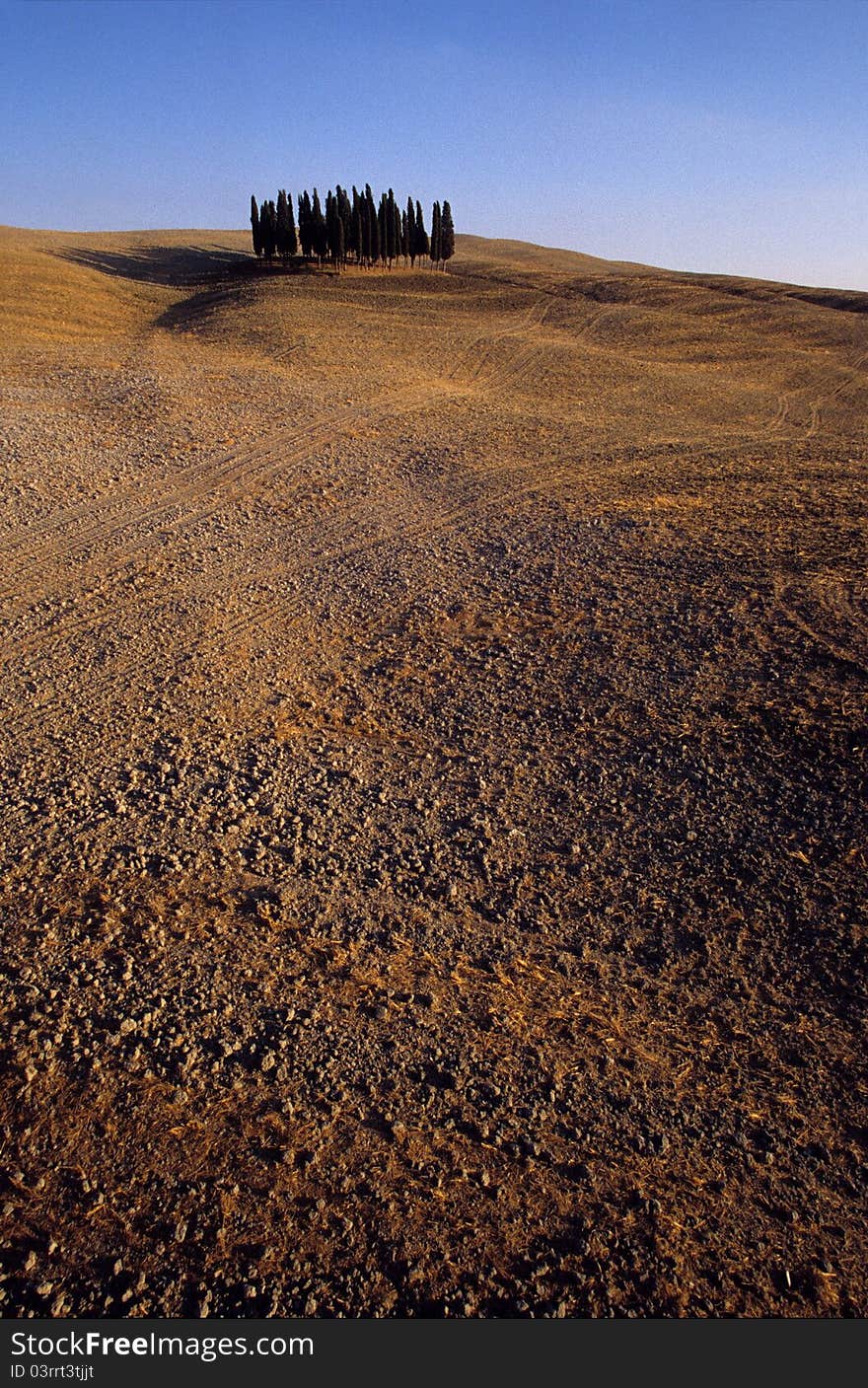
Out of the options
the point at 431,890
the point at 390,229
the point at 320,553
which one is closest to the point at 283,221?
the point at 390,229

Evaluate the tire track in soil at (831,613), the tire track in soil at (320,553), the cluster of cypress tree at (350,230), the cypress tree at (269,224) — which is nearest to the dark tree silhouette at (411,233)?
the cluster of cypress tree at (350,230)

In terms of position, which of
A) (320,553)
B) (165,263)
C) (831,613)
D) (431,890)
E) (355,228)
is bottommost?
(431,890)

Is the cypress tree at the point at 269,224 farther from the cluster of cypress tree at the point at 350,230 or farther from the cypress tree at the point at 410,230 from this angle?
the cypress tree at the point at 410,230

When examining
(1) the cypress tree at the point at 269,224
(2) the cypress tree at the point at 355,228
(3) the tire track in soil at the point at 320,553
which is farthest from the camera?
(1) the cypress tree at the point at 269,224

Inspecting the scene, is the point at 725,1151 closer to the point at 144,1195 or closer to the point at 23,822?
the point at 144,1195

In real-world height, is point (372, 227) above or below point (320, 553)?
above

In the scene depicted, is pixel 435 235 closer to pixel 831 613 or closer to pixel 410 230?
pixel 410 230
